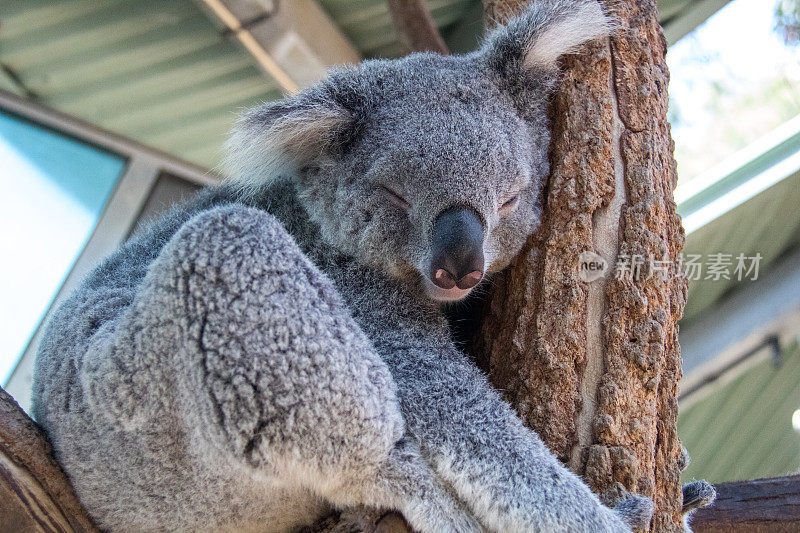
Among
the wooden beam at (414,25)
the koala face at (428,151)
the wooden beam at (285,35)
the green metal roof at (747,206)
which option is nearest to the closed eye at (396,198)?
the koala face at (428,151)

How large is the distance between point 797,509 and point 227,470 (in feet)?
6.66

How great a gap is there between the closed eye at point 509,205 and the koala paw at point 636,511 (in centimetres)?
100

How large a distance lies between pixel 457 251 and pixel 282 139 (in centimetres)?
84

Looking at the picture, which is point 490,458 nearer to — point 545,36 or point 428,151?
point 428,151

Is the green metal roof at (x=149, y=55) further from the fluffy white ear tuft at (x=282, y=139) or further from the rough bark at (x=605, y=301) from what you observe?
the rough bark at (x=605, y=301)

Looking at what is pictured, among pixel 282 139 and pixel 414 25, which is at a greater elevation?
pixel 414 25

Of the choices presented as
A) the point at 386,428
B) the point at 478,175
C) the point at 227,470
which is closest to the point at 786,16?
the point at 478,175

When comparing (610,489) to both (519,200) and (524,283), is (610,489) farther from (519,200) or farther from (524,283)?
(519,200)

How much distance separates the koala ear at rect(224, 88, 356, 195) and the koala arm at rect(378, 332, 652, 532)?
0.85 metres

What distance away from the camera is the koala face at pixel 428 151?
232 centimetres

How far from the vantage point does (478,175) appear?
233cm

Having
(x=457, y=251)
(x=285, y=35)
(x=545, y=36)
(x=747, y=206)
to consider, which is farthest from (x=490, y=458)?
(x=747, y=206)

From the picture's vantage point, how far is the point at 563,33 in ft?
8.50

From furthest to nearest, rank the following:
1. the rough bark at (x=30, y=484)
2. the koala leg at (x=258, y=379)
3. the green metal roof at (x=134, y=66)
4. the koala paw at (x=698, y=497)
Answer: the green metal roof at (x=134, y=66), the koala paw at (x=698, y=497), the rough bark at (x=30, y=484), the koala leg at (x=258, y=379)
